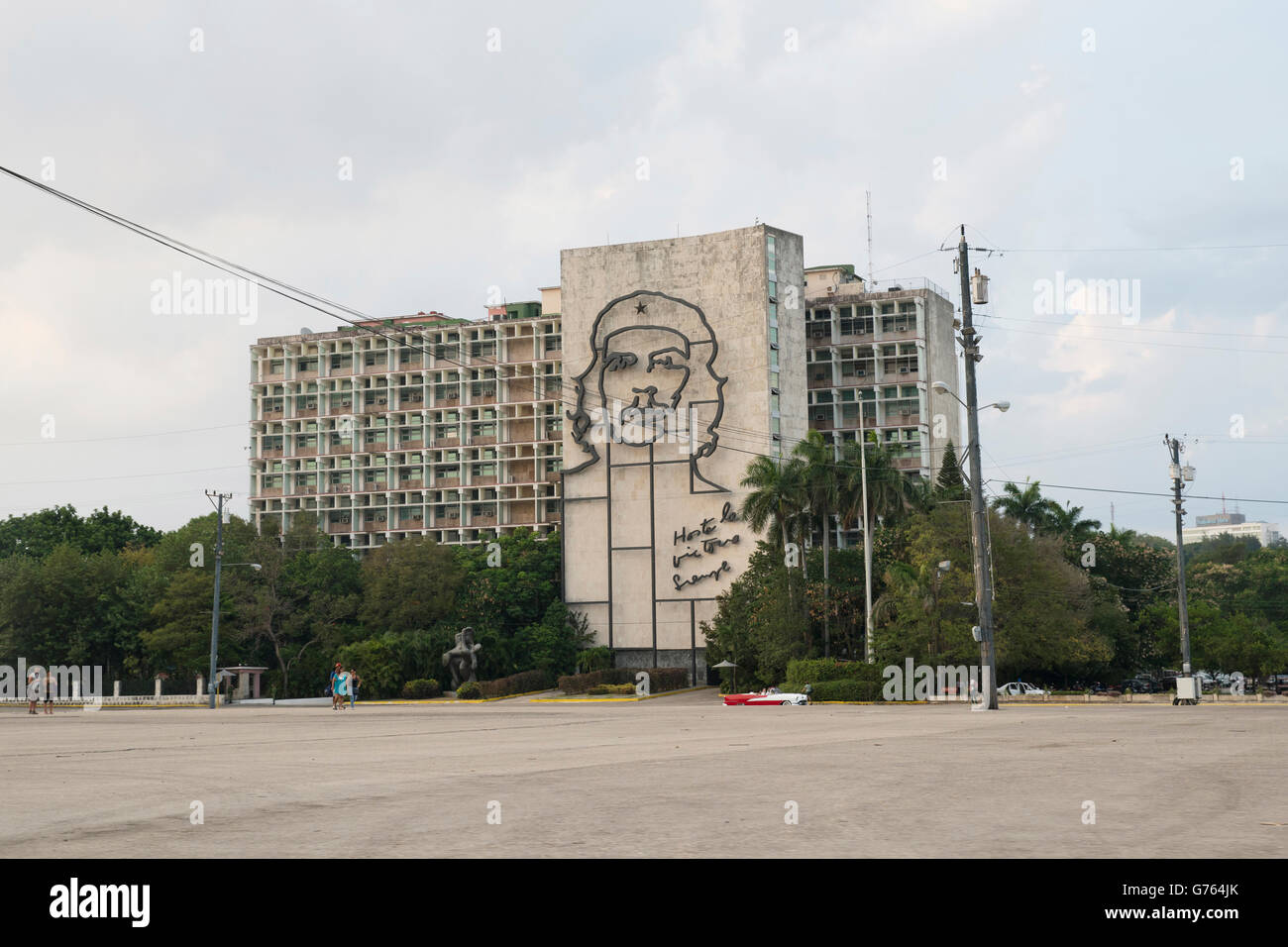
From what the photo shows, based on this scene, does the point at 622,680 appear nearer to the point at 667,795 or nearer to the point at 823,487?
the point at 823,487

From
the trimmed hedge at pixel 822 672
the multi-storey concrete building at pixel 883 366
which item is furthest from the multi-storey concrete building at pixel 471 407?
the trimmed hedge at pixel 822 672

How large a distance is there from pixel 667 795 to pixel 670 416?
7993cm

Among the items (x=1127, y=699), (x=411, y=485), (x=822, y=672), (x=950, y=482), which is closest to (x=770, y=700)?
(x=822, y=672)

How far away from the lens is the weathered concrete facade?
88500mm

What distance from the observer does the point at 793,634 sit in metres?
62.9

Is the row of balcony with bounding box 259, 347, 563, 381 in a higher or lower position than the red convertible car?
higher

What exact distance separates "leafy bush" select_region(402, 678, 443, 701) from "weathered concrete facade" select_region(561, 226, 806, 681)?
69.1 ft

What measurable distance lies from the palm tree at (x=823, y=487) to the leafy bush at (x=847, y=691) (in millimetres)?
9029

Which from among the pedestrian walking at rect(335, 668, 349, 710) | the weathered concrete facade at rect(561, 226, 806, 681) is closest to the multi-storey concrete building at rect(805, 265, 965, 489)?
the weathered concrete facade at rect(561, 226, 806, 681)

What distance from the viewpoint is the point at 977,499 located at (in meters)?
36.8

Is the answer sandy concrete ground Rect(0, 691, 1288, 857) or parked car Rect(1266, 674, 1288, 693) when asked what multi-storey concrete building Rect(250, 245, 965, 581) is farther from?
sandy concrete ground Rect(0, 691, 1288, 857)
